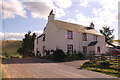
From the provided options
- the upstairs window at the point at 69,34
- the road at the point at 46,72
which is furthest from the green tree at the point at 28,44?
the road at the point at 46,72

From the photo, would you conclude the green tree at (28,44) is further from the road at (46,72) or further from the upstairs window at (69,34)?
the road at (46,72)

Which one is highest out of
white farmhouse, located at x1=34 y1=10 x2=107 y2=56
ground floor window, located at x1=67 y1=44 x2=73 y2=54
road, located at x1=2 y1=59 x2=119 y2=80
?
white farmhouse, located at x1=34 y1=10 x2=107 y2=56

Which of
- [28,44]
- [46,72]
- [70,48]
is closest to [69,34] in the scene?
[70,48]

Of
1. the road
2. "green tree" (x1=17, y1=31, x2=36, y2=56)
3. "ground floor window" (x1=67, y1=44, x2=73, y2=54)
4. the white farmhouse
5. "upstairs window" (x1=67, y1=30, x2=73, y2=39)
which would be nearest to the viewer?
the road

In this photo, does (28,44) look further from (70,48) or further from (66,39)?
(66,39)

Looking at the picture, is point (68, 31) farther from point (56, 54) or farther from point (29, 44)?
point (29, 44)

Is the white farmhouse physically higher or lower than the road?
higher

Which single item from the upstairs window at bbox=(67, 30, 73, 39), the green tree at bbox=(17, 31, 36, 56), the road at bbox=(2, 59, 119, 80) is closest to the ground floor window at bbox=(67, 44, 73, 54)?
the upstairs window at bbox=(67, 30, 73, 39)

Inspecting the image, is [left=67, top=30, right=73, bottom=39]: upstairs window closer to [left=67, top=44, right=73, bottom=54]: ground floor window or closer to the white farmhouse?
the white farmhouse

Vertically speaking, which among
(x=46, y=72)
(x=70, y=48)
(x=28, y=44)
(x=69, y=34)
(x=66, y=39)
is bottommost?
(x=46, y=72)

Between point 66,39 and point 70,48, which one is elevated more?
point 66,39

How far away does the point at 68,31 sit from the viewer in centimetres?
2570

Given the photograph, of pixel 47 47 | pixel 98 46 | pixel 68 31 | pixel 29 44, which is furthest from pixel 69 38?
pixel 29 44

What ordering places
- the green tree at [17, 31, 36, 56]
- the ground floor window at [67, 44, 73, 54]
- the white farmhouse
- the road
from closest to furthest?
the road, the white farmhouse, the ground floor window at [67, 44, 73, 54], the green tree at [17, 31, 36, 56]
